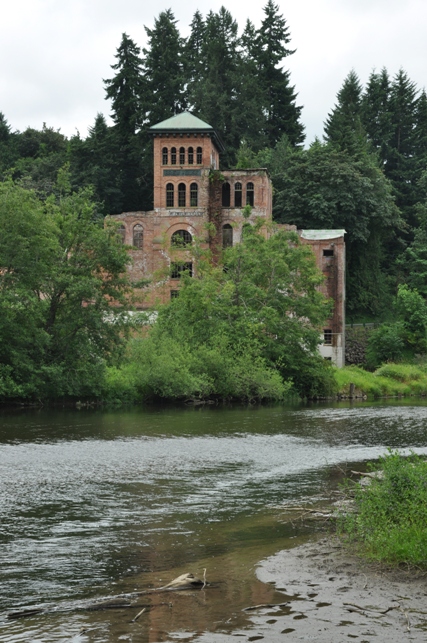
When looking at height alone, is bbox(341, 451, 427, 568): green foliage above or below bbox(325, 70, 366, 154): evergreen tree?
below

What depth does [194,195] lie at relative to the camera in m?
66.6

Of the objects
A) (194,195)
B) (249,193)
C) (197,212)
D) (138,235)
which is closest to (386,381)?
(249,193)

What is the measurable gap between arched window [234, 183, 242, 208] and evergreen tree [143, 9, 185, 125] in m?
18.3

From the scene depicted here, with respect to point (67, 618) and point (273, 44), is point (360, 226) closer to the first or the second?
point (273, 44)

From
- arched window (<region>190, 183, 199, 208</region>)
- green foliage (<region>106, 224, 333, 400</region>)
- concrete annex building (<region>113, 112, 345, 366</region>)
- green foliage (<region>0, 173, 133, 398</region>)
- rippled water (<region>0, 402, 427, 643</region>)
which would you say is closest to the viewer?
rippled water (<region>0, 402, 427, 643</region>)

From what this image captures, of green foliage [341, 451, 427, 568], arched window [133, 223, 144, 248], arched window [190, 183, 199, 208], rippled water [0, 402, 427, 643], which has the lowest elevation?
rippled water [0, 402, 427, 643]

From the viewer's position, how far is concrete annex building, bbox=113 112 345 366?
66.1 meters

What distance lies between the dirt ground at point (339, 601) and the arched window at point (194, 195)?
56.2m

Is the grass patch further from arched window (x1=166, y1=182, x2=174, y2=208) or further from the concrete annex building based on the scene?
arched window (x1=166, y1=182, x2=174, y2=208)

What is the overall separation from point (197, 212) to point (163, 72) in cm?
2268

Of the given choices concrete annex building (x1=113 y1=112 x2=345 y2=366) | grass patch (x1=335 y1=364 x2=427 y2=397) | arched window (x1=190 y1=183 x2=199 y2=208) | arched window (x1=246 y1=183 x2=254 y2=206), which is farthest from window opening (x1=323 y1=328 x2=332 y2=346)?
arched window (x1=190 y1=183 x2=199 y2=208)

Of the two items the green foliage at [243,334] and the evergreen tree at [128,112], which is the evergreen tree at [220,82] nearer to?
the evergreen tree at [128,112]

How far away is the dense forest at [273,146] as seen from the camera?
72.4 m

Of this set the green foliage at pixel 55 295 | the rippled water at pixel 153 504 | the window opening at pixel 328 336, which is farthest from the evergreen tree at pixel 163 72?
the rippled water at pixel 153 504
